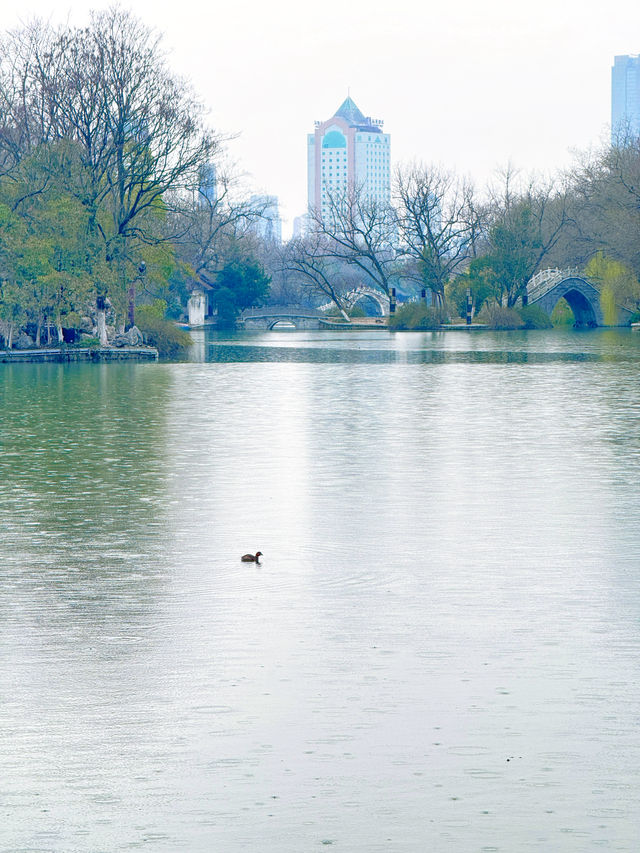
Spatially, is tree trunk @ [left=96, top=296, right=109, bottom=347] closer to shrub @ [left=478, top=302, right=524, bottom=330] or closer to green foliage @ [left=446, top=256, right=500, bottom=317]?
shrub @ [left=478, top=302, right=524, bottom=330]

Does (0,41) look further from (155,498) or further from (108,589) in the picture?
(108,589)

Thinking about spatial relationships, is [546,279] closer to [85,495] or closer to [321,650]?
[85,495]

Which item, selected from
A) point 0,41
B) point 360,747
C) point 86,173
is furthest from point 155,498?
point 0,41

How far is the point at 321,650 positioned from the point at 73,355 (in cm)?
4405

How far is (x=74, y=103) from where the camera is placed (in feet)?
176

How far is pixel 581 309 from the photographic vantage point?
10894cm

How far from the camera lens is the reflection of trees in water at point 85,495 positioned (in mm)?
9742

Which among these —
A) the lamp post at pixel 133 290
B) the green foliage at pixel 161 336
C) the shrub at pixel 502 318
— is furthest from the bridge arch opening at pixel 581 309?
the lamp post at pixel 133 290

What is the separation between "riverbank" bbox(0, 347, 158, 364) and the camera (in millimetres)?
49469

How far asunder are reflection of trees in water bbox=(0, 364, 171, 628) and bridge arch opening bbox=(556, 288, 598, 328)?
8169 centimetres

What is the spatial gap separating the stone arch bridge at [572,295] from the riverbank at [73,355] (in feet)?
178

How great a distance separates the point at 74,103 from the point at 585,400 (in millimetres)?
32611

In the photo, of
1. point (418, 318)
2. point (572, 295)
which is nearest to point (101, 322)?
point (418, 318)

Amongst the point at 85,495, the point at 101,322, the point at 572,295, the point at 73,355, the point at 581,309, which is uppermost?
the point at 572,295
